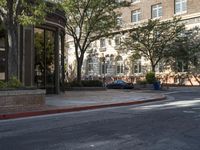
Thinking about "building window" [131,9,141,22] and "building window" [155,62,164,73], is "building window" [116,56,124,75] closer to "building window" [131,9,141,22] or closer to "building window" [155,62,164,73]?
"building window" [131,9,141,22]

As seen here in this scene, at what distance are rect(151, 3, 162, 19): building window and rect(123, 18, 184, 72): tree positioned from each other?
6524 mm

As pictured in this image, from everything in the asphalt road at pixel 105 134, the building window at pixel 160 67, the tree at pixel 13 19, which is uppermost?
the tree at pixel 13 19

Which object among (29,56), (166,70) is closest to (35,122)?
(29,56)

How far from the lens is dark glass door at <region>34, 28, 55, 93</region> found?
2475 cm

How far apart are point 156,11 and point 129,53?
679 cm

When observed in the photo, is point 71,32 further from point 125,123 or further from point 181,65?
point 125,123

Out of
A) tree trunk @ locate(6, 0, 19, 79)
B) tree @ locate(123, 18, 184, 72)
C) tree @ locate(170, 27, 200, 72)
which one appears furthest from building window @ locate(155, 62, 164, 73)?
tree trunk @ locate(6, 0, 19, 79)

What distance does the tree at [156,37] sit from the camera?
44469mm

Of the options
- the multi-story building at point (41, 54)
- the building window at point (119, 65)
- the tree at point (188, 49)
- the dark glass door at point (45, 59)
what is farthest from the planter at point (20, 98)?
the building window at point (119, 65)

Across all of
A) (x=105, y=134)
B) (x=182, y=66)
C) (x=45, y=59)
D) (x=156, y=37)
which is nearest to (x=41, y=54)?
(x=45, y=59)

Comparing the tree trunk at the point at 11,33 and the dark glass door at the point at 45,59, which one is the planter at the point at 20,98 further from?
the dark glass door at the point at 45,59

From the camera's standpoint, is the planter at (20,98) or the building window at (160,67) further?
the building window at (160,67)

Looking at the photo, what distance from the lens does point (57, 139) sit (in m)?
9.10

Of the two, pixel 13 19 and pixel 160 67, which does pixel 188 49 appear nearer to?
pixel 160 67
